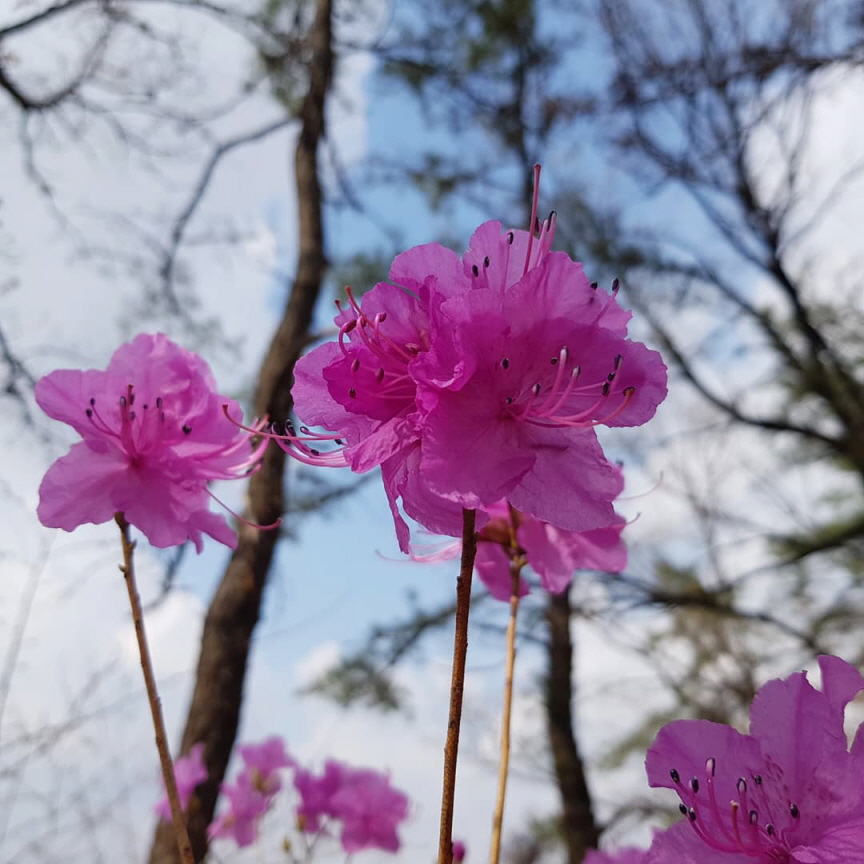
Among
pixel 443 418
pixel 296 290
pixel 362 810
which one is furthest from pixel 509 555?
pixel 296 290

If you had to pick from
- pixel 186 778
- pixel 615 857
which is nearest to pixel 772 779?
pixel 615 857

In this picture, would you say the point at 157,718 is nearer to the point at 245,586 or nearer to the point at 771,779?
the point at 771,779

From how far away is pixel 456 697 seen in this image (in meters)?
0.51

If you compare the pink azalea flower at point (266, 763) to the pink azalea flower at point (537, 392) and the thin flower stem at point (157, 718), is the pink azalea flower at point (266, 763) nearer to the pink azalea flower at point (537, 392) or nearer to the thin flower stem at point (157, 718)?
the thin flower stem at point (157, 718)

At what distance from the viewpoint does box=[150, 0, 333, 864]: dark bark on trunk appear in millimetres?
2664

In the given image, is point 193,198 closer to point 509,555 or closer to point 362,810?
point 362,810

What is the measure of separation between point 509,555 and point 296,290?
292 centimetres

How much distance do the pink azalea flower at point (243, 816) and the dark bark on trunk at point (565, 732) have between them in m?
2.89

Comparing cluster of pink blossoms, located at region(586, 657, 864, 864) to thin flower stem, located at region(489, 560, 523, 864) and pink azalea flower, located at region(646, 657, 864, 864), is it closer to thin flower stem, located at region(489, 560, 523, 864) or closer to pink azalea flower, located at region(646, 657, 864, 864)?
pink azalea flower, located at region(646, 657, 864, 864)

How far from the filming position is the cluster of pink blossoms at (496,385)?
59cm

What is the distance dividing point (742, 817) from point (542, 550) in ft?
1.57

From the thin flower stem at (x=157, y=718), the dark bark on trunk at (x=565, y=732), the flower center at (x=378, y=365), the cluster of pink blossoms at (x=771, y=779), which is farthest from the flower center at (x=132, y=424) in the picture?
the dark bark on trunk at (x=565, y=732)

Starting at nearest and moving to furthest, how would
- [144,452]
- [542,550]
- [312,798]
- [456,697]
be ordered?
[456,697] < [144,452] < [542,550] < [312,798]

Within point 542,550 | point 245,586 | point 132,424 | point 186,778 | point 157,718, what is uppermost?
point 245,586
